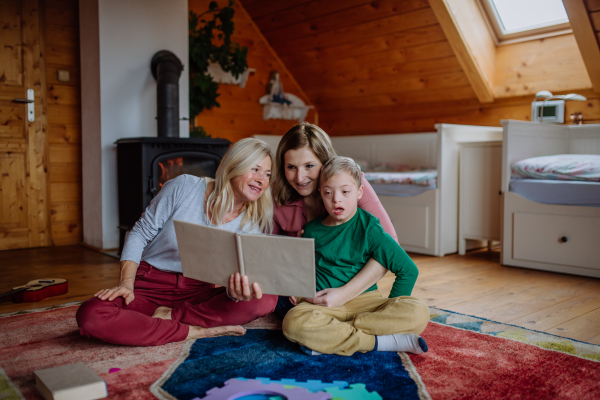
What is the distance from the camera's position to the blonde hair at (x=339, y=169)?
1603 millimetres

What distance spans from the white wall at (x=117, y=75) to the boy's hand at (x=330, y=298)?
2204mm

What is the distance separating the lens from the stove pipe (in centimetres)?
321

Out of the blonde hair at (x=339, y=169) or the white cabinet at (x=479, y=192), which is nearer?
the blonde hair at (x=339, y=169)

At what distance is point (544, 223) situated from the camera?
2.80 m

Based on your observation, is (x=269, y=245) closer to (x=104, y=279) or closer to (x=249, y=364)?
(x=249, y=364)

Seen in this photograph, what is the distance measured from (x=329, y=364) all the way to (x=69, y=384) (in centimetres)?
65

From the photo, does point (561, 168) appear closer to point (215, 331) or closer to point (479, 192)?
point (479, 192)

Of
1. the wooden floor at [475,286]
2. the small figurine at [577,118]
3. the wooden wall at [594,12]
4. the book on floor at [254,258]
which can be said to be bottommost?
the wooden floor at [475,286]

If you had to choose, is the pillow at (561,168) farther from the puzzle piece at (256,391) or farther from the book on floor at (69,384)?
the book on floor at (69,384)

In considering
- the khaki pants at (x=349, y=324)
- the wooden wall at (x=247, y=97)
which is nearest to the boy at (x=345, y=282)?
the khaki pants at (x=349, y=324)

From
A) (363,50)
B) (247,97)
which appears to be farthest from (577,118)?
(247,97)

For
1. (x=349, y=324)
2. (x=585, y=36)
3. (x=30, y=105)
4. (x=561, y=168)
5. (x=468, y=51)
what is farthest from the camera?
(x=468, y=51)

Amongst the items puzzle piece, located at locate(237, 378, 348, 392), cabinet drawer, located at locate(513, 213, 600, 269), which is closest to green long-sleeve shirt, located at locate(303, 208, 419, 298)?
puzzle piece, located at locate(237, 378, 348, 392)

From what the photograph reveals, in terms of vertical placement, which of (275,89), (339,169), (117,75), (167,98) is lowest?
(339,169)
